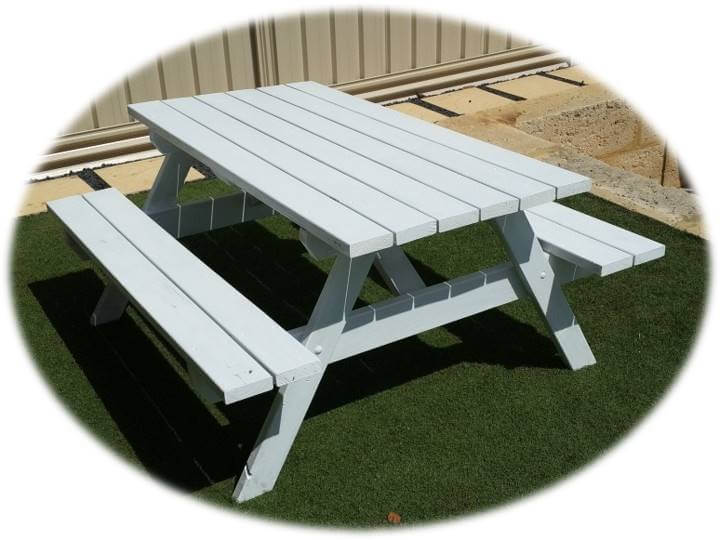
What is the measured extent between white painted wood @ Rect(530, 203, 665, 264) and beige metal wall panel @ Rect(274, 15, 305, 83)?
2.94 metres

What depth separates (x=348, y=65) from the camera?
593cm

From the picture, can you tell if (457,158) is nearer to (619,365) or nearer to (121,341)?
(619,365)

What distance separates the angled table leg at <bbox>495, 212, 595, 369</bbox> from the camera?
2695mm

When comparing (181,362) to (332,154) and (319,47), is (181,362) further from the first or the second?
(319,47)

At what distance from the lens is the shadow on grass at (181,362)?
8.97ft

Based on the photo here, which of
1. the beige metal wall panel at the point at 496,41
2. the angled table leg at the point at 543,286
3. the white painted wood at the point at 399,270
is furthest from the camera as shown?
the beige metal wall panel at the point at 496,41

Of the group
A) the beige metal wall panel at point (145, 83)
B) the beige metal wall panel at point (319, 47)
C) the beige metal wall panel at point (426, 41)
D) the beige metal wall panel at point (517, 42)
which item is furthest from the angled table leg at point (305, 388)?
the beige metal wall panel at point (517, 42)

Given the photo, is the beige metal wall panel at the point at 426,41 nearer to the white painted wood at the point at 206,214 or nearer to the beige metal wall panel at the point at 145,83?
the beige metal wall panel at the point at 145,83

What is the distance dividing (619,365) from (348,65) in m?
3.51

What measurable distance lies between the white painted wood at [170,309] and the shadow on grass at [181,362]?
50cm

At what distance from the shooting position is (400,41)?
20.1ft

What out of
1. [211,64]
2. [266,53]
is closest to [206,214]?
[211,64]

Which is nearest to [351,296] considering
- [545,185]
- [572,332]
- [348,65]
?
[545,185]

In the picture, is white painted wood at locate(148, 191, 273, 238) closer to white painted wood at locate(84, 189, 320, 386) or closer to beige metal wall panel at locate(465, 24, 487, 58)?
white painted wood at locate(84, 189, 320, 386)
